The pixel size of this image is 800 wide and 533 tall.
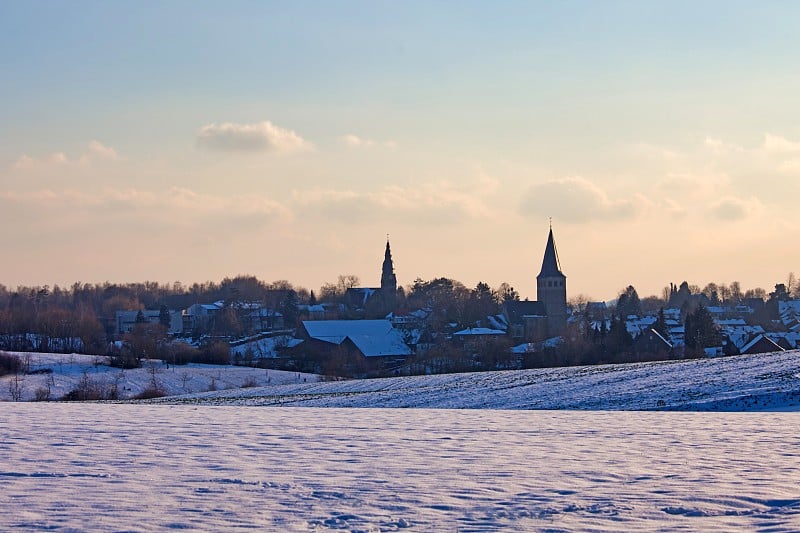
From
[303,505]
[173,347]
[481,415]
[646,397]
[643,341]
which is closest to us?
[303,505]

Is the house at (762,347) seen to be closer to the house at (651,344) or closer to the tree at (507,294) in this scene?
the house at (651,344)

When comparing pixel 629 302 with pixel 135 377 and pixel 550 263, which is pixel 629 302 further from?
pixel 135 377

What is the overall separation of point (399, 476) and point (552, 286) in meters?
154

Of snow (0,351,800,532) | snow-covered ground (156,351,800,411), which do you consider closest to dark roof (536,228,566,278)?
snow-covered ground (156,351,800,411)

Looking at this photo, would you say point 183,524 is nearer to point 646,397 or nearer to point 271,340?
point 646,397

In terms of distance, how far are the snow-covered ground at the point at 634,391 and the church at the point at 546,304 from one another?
117 metres

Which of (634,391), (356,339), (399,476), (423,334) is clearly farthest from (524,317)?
(399,476)

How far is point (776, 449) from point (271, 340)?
434ft

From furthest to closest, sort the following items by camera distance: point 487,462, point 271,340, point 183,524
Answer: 1. point 271,340
2. point 487,462
3. point 183,524

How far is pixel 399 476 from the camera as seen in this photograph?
12.1 metres

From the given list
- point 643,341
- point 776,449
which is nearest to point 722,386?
point 776,449

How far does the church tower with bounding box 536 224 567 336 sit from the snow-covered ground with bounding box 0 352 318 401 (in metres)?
82.9

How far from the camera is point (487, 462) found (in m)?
13.4

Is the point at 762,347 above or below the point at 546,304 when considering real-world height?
below
